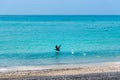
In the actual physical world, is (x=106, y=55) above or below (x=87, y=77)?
above

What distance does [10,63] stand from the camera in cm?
2658

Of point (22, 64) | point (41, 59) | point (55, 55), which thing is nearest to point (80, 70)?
point (22, 64)

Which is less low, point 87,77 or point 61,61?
point 61,61

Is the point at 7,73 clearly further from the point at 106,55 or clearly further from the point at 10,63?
the point at 106,55

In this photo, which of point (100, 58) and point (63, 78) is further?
point (100, 58)

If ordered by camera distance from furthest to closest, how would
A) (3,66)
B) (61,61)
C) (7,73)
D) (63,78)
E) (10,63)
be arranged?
(61,61) → (10,63) → (3,66) → (7,73) → (63,78)

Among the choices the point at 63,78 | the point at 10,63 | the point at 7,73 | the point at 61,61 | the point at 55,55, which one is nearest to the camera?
the point at 63,78

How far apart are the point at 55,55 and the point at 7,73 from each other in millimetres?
11203

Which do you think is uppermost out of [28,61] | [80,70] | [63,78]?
[28,61]

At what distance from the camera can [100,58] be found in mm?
29922

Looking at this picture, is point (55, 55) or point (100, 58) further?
point (55, 55)

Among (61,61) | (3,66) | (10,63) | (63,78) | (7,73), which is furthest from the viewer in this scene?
(61,61)

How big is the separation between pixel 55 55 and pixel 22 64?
620cm

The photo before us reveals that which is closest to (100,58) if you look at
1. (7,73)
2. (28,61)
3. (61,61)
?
(61,61)
